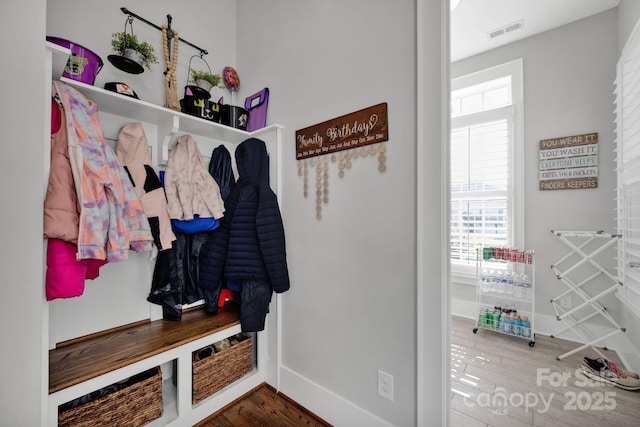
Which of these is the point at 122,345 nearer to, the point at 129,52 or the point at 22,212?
the point at 22,212

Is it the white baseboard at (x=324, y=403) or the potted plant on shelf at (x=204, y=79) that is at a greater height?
the potted plant on shelf at (x=204, y=79)

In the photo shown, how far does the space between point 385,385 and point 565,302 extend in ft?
7.99

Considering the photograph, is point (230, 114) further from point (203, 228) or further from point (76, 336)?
point (76, 336)

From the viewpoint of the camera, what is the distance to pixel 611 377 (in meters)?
1.80

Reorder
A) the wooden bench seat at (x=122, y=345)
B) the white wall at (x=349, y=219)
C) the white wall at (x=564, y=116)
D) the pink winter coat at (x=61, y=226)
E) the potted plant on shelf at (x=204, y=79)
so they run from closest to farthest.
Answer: the pink winter coat at (x=61, y=226)
the wooden bench seat at (x=122, y=345)
the white wall at (x=349, y=219)
the potted plant on shelf at (x=204, y=79)
the white wall at (x=564, y=116)

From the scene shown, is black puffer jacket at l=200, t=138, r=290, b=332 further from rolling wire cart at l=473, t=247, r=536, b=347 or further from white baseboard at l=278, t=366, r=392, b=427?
rolling wire cart at l=473, t=247, r=536, b=347

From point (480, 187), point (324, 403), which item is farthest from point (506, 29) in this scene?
point (324, 403)

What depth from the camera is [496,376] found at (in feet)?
6.18

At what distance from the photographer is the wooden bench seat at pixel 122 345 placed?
1.09m

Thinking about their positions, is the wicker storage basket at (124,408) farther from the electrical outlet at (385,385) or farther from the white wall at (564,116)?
the white wall at (564,116)

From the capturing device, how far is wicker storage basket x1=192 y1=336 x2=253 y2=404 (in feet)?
4.81

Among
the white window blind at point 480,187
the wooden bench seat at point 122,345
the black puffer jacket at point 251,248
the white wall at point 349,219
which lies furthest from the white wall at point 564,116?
the wooden bench seat at point 122,345

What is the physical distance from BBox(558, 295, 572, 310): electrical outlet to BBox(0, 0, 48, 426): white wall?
12.2 ft

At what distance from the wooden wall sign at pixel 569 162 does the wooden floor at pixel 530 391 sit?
1.50 m
